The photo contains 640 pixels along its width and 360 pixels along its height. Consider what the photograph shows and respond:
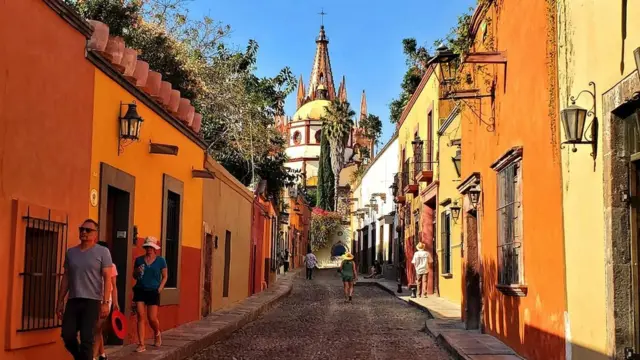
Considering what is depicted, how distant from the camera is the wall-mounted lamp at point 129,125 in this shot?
10.0m

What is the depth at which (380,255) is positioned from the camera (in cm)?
4269

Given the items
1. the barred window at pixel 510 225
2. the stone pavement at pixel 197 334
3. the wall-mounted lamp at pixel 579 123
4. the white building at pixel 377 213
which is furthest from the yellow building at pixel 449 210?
the white building at pixel 377 213

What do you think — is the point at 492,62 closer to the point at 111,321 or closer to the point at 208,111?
the point at 111,321

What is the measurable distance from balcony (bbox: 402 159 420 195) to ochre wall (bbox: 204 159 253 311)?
20.8 feet

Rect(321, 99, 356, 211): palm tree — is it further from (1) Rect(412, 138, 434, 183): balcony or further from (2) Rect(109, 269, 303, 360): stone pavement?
(2) Rect(109, 269, 303, 360): stone pavement

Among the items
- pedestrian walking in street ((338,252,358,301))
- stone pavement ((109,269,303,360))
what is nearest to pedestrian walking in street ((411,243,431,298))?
pedestrian walking in street ((338,252,358,301))

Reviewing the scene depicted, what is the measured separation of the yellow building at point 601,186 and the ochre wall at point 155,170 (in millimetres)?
5260

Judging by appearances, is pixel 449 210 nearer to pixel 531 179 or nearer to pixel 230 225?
pixel 230 225

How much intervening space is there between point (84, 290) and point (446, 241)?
50.6 feet

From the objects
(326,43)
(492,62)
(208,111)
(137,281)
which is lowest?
(137,281)

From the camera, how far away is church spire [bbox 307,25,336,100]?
99.4 m

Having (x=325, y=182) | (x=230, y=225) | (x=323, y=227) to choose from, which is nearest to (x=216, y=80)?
(x=230, y=225)

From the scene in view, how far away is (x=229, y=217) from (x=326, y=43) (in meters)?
84.7

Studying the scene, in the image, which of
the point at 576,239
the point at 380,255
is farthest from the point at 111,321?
the point at 380,255
